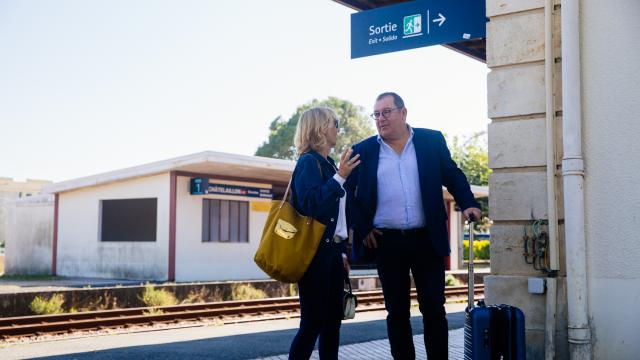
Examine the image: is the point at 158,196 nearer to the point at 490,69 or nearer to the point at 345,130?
the point at 490,69

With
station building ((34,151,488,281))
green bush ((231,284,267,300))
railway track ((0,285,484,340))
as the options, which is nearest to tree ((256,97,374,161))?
station building ((34,151,488,281))

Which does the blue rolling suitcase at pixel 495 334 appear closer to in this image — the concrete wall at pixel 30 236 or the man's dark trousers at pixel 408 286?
the man's dark trousers at pixel 408 286

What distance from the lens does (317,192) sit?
413 centimetres

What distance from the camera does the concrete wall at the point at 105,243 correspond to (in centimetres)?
2294

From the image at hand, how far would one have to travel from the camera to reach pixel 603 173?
4.91 metres

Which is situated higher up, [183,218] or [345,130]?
[345,130]

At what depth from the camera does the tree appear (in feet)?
187

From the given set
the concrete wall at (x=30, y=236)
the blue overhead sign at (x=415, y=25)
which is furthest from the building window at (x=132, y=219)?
the blue overhead sign at (x=415, y=25)

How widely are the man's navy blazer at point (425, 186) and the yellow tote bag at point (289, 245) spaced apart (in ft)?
2.07

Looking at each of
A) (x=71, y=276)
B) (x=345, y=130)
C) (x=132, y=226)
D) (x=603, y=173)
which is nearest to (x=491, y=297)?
(x=603, y=173)

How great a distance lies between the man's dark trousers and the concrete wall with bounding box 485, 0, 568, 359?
0.93 meters

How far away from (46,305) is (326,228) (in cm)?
1063

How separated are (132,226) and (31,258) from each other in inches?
166

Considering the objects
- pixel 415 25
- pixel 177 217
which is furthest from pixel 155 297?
pixel 415 25
